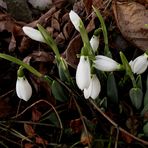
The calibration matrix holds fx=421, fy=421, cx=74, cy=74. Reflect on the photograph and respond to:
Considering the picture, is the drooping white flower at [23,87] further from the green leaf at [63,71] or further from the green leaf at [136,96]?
the green leaf at [136,96]

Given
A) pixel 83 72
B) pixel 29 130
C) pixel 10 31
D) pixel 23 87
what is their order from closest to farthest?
pixel 83 72
pixel 23 87
pixel 29 130
pixel 10 31

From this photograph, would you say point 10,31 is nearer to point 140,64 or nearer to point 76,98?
point 76,98

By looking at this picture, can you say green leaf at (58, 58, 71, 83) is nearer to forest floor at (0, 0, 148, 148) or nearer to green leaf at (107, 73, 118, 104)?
forest floor at (0, 0, 148, 148)

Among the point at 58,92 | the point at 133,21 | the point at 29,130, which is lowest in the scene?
the point at 29,130

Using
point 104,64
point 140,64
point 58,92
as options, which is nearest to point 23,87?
point 58,92

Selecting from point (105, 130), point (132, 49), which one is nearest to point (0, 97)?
point (105, 130)

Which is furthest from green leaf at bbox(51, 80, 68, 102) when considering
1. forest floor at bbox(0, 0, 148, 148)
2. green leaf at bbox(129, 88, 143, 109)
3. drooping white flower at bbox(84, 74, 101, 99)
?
green leaf at bbox(129, 88, 143, 109)

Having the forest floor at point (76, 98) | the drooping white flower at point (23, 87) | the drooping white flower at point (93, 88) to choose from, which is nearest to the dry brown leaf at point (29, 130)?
the forest floor at point (76, 98)

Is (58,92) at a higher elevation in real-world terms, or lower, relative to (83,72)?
lower
